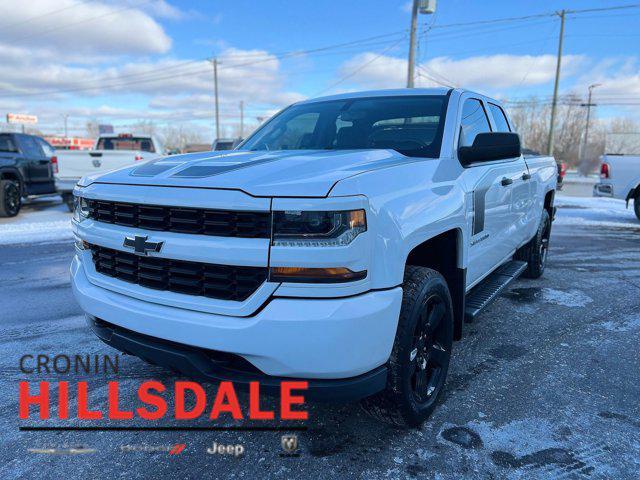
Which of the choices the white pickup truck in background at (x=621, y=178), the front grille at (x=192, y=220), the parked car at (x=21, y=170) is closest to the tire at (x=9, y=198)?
the parked car at (x=21, y=170)

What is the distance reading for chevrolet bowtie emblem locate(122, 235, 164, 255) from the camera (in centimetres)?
217

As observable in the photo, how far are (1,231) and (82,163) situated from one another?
7.81ft

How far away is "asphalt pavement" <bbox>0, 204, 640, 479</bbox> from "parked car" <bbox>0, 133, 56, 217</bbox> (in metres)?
7.66

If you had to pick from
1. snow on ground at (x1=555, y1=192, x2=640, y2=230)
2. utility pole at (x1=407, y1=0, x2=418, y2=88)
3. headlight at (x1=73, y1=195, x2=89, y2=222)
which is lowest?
snow on ground at (x1=555, y1=192, x2=640, y2=230)

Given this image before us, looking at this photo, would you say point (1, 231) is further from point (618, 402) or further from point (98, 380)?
point (618, 402)

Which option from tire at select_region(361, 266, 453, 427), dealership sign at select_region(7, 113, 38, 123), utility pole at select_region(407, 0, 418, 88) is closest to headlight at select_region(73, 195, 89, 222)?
tire at select_region(361, 266, 453, 427)

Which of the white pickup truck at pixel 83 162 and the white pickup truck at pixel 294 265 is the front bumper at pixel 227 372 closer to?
the white pickup truck at pixel 294 265

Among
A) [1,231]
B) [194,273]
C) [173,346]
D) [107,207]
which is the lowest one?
[1,231]

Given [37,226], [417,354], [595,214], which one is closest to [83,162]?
[37,226]

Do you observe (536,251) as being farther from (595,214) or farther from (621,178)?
(595,214)

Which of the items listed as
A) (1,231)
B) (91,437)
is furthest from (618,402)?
(1,231)

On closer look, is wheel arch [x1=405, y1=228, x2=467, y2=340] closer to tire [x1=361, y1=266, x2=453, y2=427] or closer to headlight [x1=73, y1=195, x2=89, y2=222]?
tire [x1=361, y1=266, x2=453, y2=427]

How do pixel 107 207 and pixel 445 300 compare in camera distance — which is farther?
pixel 445 300

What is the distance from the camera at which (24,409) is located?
108 inches
